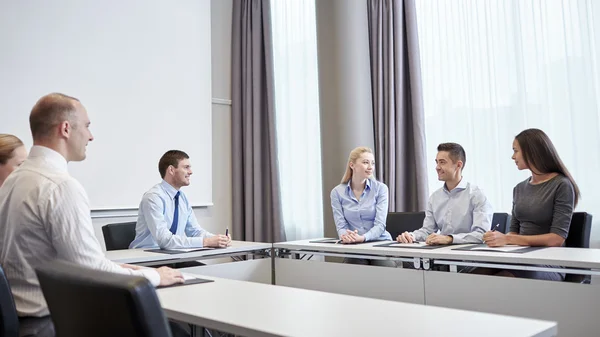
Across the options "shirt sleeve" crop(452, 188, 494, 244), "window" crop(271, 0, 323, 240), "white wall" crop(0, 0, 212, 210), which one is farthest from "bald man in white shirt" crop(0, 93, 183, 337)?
"window" crop(271, 0, 323, 240)

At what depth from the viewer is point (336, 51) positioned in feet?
16.6

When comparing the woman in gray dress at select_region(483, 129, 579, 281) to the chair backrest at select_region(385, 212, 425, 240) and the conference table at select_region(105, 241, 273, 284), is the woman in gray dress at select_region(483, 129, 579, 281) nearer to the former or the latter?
the chair backrest at select_region(385, 212, 425, 240)

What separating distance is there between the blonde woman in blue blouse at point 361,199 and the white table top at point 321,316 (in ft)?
6.60

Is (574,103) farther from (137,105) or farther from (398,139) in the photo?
(137,105)

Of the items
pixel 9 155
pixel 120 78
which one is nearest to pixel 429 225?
pixel 9 155

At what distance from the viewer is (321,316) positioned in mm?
1410

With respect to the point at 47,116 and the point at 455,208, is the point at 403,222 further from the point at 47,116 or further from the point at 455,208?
the point at 47,116

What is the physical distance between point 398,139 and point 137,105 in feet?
7.89

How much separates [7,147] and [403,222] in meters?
2.55

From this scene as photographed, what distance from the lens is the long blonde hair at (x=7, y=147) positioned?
275cm

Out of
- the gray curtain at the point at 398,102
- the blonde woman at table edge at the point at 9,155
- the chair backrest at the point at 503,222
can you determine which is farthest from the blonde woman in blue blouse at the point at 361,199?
the blonde woman at table edge at the point at 9,155

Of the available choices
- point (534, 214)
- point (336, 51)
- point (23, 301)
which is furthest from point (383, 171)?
point (23, 301)

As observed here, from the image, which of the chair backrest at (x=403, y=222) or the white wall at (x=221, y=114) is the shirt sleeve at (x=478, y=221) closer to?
the chair backrest at (x=403, y=222)

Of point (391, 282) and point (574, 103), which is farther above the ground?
point (574, 103)
